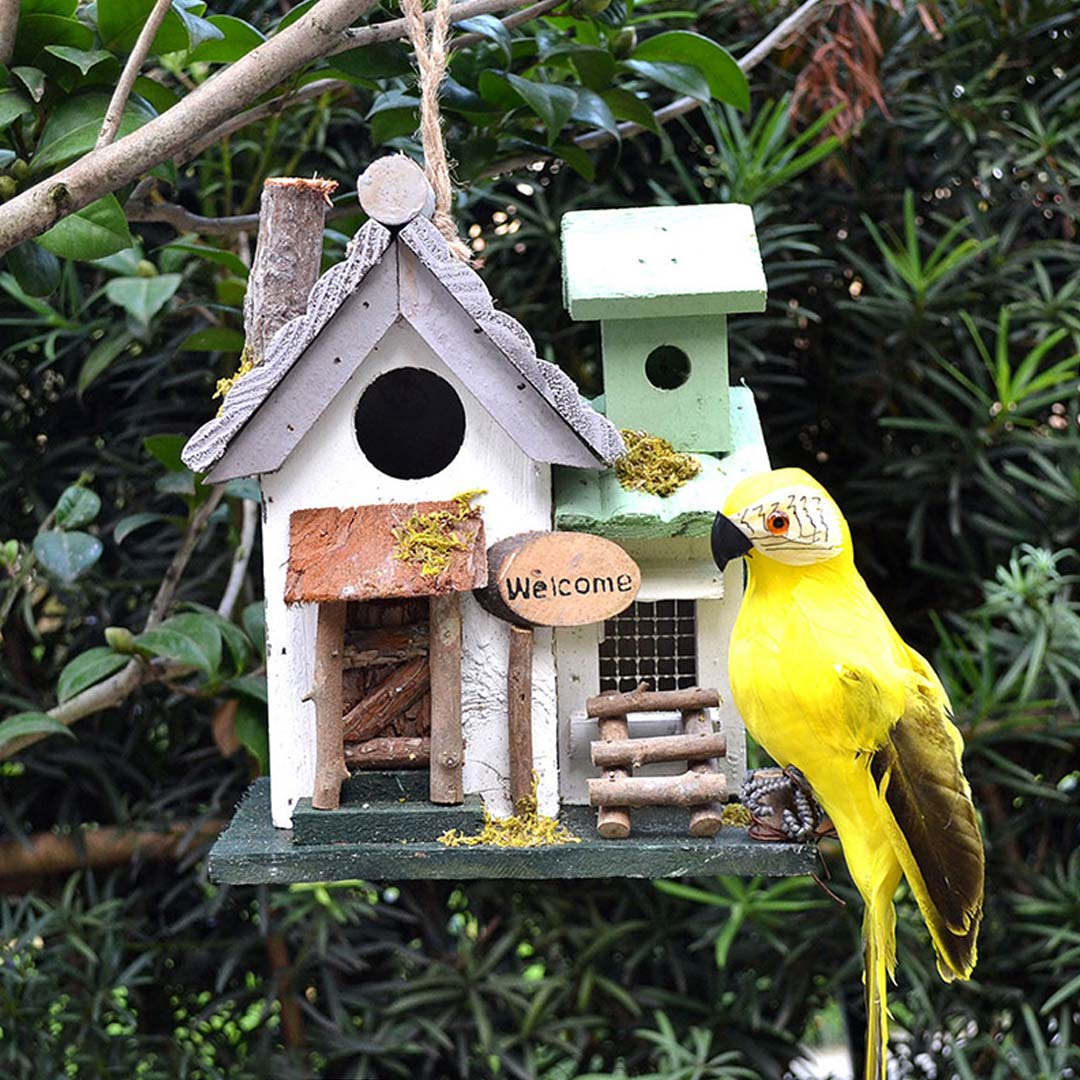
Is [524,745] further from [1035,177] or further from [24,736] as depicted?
[1035,177]

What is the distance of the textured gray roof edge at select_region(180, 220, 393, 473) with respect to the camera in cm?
104

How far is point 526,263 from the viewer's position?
1909 mm

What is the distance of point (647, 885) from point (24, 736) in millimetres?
857

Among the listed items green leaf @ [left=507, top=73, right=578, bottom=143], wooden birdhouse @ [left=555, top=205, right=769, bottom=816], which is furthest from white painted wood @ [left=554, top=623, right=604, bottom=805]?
green leaf @ [left=507, top=73, right=578, bottom=143]

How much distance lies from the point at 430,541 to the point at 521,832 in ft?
0.81

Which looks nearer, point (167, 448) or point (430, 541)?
point (430, 541)

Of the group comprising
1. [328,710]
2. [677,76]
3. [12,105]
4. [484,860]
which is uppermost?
[677,76]

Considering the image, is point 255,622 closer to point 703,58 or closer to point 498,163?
point 498,163

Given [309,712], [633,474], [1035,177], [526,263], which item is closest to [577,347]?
[526,263]

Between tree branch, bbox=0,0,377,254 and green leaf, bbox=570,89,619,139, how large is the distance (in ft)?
1.07

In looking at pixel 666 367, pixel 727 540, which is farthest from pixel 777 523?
pixel 666 367

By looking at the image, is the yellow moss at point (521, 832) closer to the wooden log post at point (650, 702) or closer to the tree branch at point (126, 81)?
the wooden log post at point (650, 702)

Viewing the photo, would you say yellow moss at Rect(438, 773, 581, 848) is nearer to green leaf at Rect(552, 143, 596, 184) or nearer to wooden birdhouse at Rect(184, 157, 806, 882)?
wooden birdhouse at Rect(184, 157, 806, 882)

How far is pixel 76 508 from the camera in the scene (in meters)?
1.45
